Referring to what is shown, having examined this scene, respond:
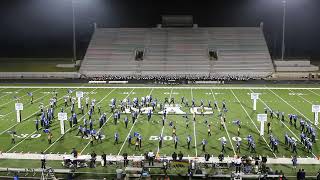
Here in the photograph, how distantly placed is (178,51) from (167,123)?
75.6 feet

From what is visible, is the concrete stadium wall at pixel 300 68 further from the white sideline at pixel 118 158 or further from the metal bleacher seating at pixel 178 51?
the white sideline at pixel 118 158

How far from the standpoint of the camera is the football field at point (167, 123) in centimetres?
1597

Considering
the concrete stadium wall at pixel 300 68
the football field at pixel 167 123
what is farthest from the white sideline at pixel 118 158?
the concrete stadium wall at pixel 300 68

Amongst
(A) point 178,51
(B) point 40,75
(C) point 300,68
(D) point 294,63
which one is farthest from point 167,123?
(A) point 178,51

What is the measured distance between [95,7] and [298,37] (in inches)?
907

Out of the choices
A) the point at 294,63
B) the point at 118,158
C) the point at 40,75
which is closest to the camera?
the point at 118,158

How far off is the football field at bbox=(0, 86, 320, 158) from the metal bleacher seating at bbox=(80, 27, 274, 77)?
27.6 ft

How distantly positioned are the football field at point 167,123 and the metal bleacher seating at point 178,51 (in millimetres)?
8398

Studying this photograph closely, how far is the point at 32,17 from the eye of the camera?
4500cm

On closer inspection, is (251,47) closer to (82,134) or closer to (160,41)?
(160,41)

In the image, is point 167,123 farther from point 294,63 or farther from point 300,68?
point 294,63

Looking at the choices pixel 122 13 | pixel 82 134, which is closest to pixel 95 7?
pixel 122 13

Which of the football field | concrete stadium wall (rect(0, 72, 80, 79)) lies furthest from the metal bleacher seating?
the football field

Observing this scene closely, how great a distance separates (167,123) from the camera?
20125 mm
